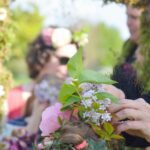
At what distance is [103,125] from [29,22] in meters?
29.4

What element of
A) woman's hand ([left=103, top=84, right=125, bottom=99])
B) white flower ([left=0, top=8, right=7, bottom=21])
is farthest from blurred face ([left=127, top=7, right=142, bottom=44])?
woman's hand ([left=103, top=84, right=125, bottom=99])

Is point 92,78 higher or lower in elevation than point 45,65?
higher

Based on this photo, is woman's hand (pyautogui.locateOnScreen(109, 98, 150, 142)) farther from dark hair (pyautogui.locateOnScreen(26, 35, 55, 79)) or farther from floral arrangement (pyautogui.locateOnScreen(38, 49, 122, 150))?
dark hair (pyautogui.locateOnScreen(26, 35, 55, 79))

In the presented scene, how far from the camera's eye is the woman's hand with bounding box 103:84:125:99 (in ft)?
7.24

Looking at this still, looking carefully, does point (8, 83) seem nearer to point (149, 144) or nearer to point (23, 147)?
point (23, 147)

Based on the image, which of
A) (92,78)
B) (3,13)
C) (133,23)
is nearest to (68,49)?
(133,23)

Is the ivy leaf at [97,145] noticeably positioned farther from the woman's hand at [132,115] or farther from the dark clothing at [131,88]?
the dark clothing at [131,88]

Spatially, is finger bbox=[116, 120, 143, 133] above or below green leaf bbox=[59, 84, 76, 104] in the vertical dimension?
below

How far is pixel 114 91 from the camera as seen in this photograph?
2.24 meters

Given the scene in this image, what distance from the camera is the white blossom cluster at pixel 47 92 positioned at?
4.70 metres

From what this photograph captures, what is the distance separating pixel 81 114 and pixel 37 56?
351 cm

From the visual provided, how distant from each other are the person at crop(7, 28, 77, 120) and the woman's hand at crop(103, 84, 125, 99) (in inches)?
118

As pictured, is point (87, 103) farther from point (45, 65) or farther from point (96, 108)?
point (45, 65)

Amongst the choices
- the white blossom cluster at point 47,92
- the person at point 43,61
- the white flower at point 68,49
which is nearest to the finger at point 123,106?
the white blossom cluster at point 47,92
